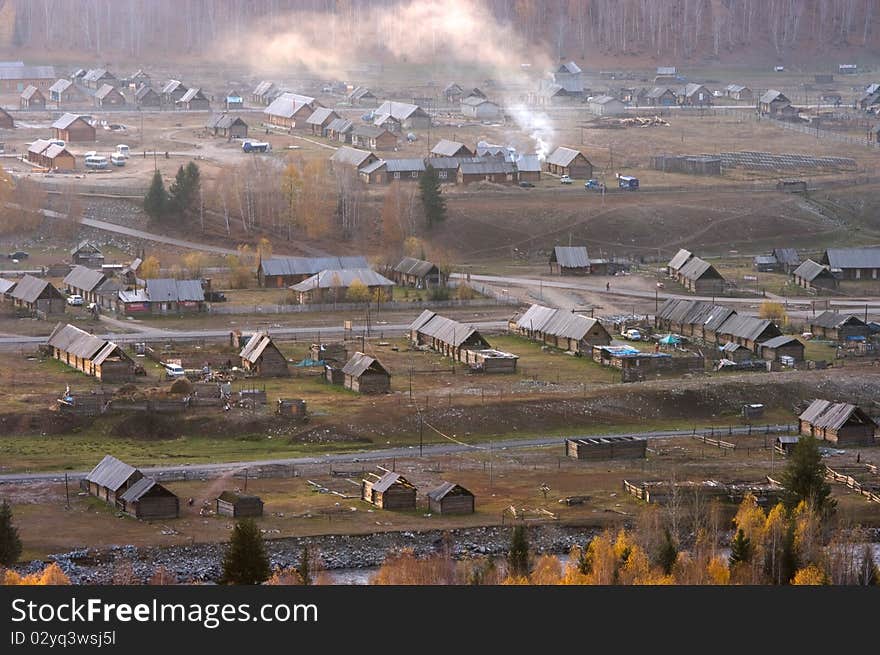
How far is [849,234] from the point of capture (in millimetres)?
102750

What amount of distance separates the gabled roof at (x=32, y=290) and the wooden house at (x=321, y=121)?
158ft

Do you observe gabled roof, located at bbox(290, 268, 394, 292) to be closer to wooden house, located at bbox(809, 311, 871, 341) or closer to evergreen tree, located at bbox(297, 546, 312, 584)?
wooden house, located at bbox(809, 311, 871, 341)

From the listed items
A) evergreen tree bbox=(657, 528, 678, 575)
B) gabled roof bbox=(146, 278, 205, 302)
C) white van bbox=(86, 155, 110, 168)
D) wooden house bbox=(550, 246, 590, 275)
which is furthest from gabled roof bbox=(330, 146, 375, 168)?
evergreen tree bbox=(657, 528, 678, 575)

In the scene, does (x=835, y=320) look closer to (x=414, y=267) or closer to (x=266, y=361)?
(x=414, y=267)

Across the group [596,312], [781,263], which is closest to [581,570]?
[596,312]

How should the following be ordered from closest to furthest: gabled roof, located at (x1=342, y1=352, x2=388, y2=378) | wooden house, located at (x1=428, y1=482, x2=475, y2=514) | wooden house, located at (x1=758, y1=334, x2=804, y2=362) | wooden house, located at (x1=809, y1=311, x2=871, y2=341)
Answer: wooden house, located at (x1=428, y1=482, x2=475, y2=514) < gabled roof, located at (x1=342, y1=352, x2=388, y2=378) < wooden house, located at (x1=758, y1=334, x2=804, y2=362) < wooden house, located at (x1=809, y1=311, x2=871, y2=341)

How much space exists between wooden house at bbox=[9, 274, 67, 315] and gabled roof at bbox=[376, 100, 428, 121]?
52118mm

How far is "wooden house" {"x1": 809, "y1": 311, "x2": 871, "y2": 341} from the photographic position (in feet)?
250

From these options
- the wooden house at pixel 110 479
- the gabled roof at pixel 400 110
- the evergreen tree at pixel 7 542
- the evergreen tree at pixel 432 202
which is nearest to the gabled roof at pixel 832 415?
the wooden house at pixel 110 479

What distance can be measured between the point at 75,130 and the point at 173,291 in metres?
42.7

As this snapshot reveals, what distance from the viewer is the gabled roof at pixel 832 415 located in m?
60.9

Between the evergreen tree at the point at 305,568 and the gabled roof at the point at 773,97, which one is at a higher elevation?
the gabled roof at the point at 773,97

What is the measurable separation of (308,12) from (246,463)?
132m

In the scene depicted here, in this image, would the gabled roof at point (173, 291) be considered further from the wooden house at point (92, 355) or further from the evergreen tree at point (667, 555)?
the evergreen tree at point (667, 555)
